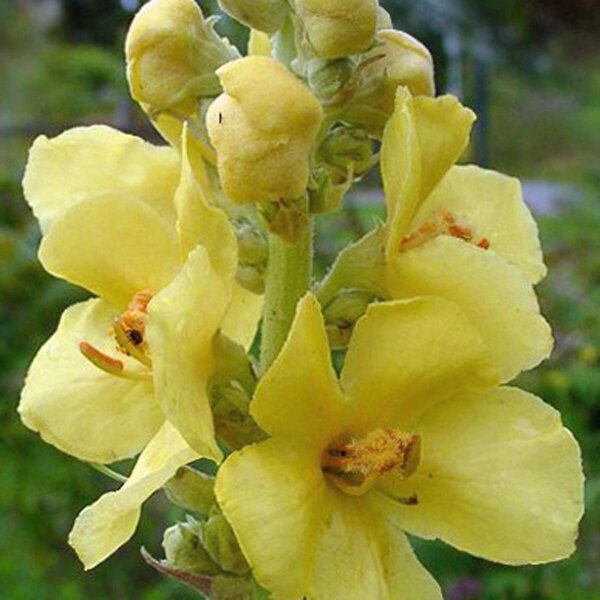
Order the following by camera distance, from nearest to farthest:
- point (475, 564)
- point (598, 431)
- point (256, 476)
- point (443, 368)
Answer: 1. point (256, 476)
2. point (443, 368)
3. point (475, 564)
4. point (598, 431)

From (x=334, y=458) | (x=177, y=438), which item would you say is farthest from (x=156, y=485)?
(x=334, y=458)

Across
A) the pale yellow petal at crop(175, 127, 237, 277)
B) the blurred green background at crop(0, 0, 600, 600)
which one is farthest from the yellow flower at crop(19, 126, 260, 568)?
the blurred green background at crop(0, 0, 600, 600)

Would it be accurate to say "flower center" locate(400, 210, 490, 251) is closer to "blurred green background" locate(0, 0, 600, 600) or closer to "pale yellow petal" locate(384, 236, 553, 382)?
"pale yellow petal" locate(384, 236, 553, 382)

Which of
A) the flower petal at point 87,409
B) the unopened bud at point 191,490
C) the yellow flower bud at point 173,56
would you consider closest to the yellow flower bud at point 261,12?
the yellow flower bud at point 173,56

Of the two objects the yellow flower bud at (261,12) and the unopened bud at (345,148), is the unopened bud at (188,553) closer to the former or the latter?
the unopened bud at (345,148)

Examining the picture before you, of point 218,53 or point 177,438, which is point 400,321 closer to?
point 177,438

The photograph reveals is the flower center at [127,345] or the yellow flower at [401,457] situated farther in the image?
the flower center at [127,345]
